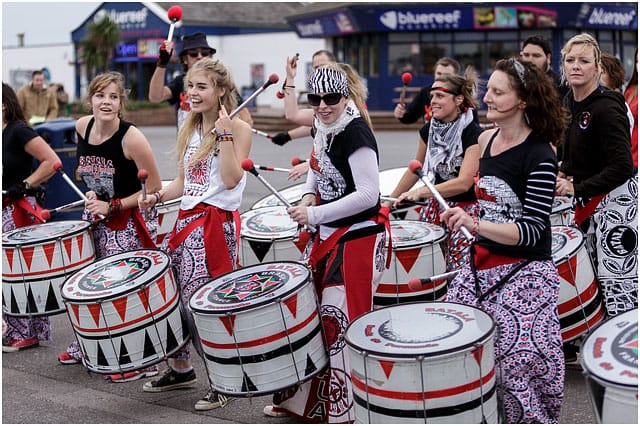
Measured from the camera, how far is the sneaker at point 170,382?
5.02 metres

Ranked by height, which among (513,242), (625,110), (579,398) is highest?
(625,110)

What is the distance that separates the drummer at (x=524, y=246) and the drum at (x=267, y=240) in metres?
1.62

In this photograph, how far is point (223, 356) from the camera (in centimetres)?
391

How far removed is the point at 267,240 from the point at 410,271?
3.11ft

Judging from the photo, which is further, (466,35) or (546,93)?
(466,35)

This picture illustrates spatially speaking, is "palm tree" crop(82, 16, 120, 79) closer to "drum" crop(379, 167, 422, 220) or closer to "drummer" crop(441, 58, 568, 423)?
"drum" crop(379, 167, 422, 220)

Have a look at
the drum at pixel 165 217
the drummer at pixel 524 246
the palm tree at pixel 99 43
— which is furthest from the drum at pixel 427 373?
the palm tree at pixel 99 43

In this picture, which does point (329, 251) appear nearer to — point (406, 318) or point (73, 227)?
point (406, 318)

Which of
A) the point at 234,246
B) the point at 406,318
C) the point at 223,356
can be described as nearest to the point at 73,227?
the point at 234,246

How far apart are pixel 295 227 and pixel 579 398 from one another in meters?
1.83

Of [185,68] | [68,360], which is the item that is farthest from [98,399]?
[185,68]

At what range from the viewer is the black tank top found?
5227 millimetres

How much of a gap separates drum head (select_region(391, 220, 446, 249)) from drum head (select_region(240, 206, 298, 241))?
0.61 metres

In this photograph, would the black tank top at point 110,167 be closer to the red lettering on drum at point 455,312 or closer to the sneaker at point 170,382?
the sneaker at point 170,382
